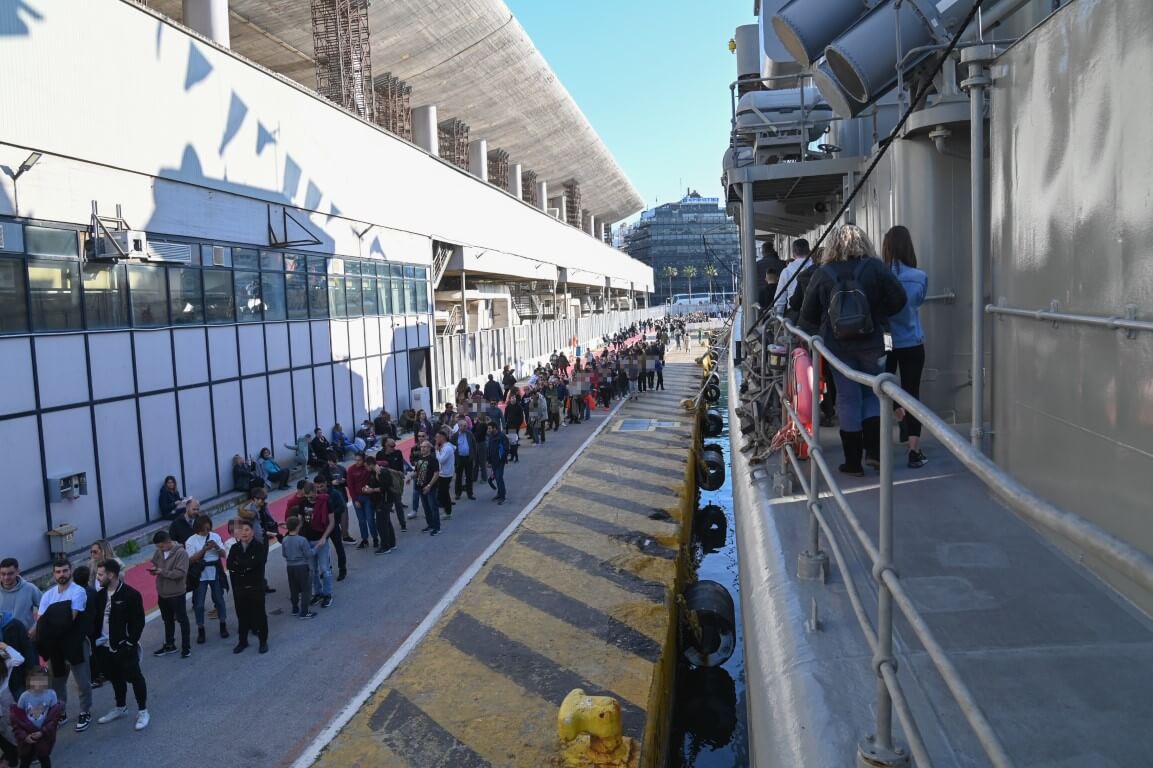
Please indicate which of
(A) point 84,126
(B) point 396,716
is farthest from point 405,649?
(A) point 84,126

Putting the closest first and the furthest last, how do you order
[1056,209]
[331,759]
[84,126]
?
[1056,209]
[331,759]
[84,126]

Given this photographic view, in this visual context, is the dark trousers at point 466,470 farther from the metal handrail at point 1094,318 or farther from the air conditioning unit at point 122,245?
the metal handrail at point 1094,318

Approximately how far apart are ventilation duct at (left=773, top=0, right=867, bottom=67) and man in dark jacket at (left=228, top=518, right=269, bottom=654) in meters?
7.96

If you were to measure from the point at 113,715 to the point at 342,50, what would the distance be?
2307cm

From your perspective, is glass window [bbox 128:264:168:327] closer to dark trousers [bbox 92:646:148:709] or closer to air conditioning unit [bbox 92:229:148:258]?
air conditioning unit [bbox 92:229:148:258]

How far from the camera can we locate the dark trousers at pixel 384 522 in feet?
41.0

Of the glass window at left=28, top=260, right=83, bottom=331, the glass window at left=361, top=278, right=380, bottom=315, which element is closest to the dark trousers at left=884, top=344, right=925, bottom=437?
the glass window at left=28, top=260, right=83, bottom=331

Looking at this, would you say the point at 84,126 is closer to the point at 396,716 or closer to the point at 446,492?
the point at 446,492

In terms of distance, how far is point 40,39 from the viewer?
1178 cm

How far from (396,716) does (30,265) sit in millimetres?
9141

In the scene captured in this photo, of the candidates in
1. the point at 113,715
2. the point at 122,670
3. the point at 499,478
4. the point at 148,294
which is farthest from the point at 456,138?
the point at 113,715

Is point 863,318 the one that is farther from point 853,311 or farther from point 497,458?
point 497,458

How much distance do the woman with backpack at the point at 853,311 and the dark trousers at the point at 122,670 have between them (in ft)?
21.4

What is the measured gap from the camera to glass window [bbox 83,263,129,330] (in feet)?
42.7
